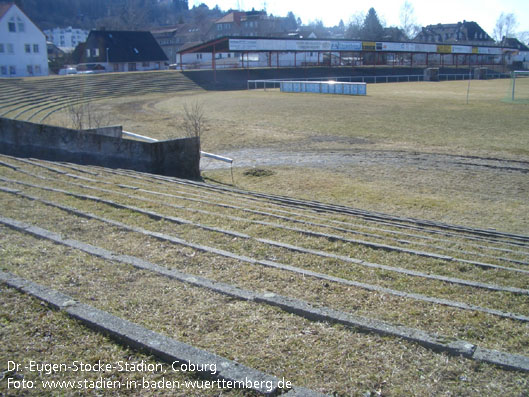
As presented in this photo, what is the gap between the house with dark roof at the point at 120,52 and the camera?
86000 mm

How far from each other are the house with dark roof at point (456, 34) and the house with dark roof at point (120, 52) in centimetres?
10386

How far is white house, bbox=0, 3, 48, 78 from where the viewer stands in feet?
215

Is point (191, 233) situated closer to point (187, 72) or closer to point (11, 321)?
point (11, 321)

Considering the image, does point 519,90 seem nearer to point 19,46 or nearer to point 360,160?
point 360,160

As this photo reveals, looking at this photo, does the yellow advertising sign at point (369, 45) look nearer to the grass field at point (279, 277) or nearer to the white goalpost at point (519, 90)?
the white goalpost at point (519, 90)

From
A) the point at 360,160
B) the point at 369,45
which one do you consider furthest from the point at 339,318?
the point at 369,45

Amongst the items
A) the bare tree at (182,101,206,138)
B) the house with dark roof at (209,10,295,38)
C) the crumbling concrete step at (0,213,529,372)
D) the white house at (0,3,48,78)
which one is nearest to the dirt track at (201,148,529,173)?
the bare tree at (182,101,206,138)

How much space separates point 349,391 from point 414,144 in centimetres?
2201

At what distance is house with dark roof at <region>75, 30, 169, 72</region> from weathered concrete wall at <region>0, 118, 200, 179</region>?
73280 millimetres

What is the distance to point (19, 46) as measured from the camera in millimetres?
67000

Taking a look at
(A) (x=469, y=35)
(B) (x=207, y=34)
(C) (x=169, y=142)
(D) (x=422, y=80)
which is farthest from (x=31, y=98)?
(A) (x=469, y=35)

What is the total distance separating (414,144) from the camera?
2414 centimetres

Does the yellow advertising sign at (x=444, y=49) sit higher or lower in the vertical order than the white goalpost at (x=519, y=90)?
higher

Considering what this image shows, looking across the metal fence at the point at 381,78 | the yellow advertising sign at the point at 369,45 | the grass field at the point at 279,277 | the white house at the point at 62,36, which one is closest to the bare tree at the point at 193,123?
the grass field at the point at 279,277
